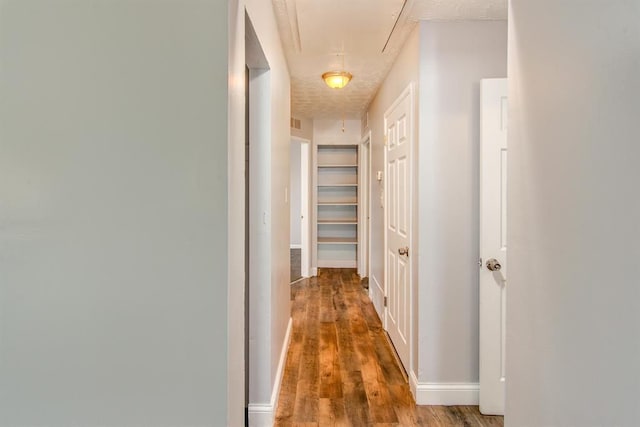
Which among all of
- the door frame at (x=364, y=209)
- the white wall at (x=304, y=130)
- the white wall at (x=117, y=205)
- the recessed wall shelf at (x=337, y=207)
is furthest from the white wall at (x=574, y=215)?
the recessed wall shelf at (x=337, y=207)

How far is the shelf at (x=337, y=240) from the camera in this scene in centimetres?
664

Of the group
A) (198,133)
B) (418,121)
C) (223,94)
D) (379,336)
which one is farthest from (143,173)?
(379,336)

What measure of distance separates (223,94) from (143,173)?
1.07 feet

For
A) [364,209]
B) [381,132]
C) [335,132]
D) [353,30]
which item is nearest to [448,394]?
[353,30]

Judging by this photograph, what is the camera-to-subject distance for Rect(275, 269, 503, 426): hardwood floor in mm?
2299

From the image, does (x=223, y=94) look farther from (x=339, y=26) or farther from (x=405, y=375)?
(x=405, y=375)

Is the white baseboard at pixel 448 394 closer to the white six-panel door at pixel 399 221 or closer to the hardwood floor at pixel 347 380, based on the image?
the hardwood floor at pixel 347 380

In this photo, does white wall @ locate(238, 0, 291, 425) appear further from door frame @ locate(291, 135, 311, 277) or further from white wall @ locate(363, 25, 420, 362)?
door frame @ locate(291, 135, 311, 277)

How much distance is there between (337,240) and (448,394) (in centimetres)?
430

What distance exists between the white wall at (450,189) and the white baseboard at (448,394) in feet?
0.11

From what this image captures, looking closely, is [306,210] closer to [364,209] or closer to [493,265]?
[364,209]

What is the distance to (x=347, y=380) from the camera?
9.05ft

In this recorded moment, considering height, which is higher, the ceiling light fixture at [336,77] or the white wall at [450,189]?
the ceiling light fixture at [336,77]

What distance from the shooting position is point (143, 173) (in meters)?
Result: 1.18
